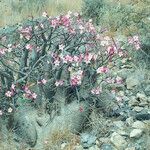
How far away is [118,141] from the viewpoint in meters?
5.93

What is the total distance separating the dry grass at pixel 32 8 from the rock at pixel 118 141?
554cm

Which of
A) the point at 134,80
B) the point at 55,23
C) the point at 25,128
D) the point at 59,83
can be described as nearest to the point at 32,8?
the point at 134,80

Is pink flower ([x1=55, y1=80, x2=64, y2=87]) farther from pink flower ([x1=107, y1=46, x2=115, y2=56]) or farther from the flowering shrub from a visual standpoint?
the flowering shrub

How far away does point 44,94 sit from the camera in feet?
21.5

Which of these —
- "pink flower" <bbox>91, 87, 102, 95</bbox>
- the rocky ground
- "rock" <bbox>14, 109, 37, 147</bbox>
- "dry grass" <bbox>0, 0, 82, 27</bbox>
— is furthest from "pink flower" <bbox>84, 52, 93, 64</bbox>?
"dry grass" <bbox>0, 0, 82, 27</bbox>

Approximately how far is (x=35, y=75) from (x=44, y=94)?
0.28m

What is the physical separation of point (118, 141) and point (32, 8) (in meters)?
6.29

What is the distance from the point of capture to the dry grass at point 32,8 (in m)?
11.3

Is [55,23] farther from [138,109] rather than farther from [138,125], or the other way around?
[138,125]

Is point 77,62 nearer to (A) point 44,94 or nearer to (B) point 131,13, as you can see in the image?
(A) point 44,94

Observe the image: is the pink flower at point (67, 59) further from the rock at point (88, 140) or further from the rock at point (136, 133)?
the rock at point (136, 133)

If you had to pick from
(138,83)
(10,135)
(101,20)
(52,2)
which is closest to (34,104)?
(10,135)

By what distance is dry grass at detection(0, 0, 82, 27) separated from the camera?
11.3m

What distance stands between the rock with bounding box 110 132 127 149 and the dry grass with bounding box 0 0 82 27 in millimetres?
5542
